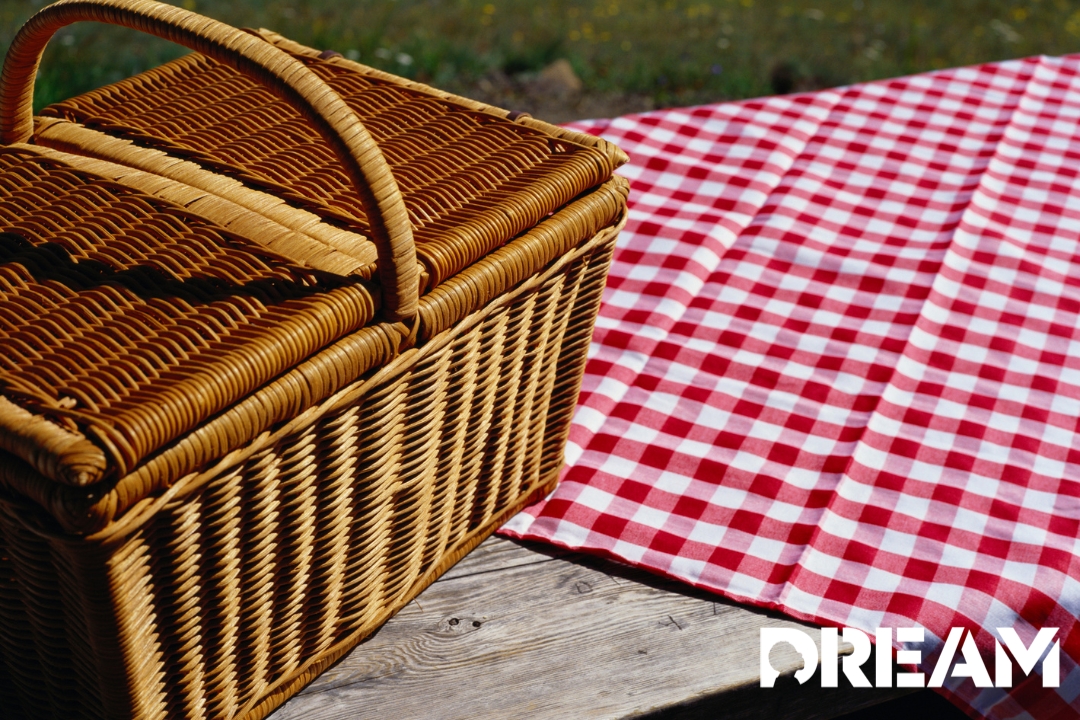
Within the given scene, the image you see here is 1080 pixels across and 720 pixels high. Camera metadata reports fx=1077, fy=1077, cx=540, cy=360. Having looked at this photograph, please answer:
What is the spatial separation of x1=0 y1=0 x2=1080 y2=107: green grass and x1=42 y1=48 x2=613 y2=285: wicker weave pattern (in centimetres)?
177

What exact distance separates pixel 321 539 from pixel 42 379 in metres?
0.26

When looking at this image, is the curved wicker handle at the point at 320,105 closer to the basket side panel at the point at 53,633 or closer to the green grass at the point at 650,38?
the basket side panel at the point at 53,633

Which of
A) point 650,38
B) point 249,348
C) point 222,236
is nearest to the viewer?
point 249,348

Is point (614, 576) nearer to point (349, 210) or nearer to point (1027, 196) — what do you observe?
point (349, 210)

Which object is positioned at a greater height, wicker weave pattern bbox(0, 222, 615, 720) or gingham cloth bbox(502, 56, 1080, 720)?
wicker weave pattern bbox(0, 222, 615, 720)

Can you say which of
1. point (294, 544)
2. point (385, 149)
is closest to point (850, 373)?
point (385, 149)

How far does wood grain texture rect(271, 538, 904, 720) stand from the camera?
0.98m

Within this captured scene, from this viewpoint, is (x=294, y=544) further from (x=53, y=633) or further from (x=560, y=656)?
(x=560, y=656)

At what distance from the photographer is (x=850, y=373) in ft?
4.66

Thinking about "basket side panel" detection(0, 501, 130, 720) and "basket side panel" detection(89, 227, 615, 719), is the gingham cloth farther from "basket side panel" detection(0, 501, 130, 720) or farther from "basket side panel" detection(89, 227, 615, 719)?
"basket side panel" detection(0, 501, 130, 720)

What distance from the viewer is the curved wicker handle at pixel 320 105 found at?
0.71 metres

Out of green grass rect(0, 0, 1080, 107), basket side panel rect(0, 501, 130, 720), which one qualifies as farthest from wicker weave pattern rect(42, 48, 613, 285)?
green grass rect(0, 0, 1080, 107)

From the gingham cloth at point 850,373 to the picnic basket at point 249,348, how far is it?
273 mm

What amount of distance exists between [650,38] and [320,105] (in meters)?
3.22
